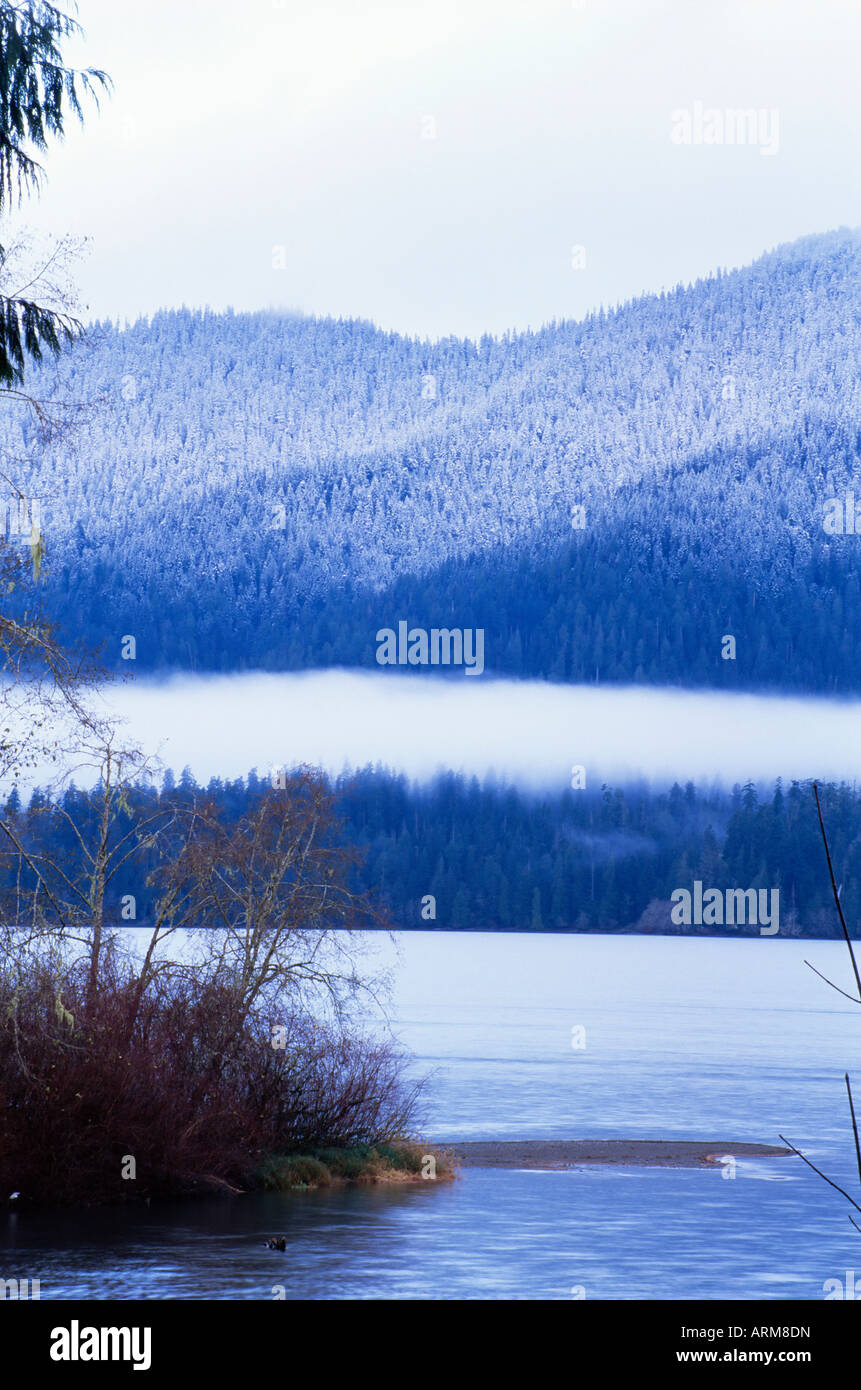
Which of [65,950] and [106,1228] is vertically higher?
[65,950]

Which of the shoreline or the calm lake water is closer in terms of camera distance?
the calm lake water

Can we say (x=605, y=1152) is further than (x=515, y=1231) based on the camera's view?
Yes

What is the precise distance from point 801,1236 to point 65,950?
21468 millimetres

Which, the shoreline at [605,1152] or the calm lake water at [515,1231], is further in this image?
the shoreline at [605,1152]

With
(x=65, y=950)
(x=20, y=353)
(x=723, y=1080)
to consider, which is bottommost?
(x=723, y=1080)

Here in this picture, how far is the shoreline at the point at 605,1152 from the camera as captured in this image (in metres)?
57.4

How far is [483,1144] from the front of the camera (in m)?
62.4

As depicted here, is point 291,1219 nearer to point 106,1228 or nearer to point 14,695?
point 106,1228

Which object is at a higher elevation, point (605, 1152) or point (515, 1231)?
point (515, 1231)

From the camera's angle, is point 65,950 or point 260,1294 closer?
point 260,1294

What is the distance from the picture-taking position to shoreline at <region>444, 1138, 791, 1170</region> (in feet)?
188

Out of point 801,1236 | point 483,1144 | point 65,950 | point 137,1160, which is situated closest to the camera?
point 65,950

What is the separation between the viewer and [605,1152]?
208 ft

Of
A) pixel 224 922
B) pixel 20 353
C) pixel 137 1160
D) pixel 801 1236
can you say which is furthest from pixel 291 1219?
pixel 20 353
